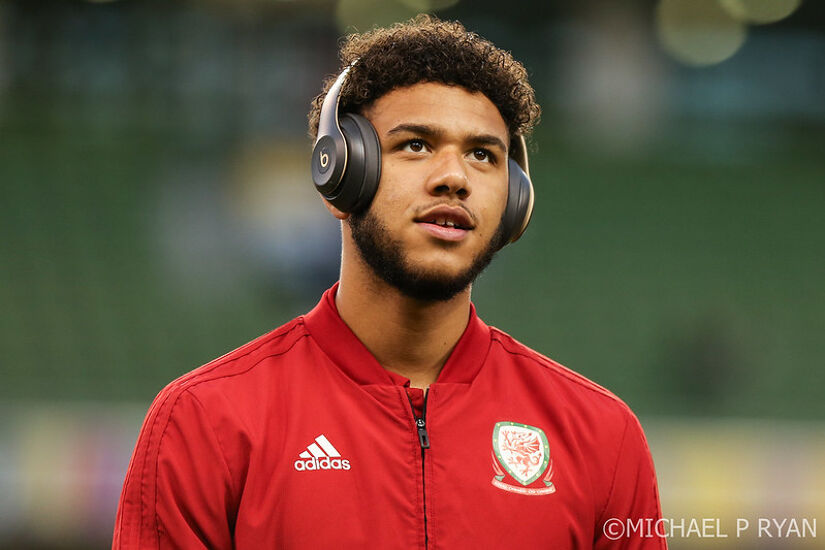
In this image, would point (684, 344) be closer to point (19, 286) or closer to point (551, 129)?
point (551, 129)

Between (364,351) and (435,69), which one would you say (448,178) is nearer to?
(435,69)

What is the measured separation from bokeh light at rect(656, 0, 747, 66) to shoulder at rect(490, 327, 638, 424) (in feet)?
23.8

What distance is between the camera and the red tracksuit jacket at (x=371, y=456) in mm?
1831

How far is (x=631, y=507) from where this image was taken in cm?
204

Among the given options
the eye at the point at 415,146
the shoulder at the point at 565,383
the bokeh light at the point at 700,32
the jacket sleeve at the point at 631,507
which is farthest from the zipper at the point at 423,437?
the bokeh light at the point at 700,32

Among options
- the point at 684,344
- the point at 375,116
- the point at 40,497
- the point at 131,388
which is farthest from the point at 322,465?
the point at 684,344

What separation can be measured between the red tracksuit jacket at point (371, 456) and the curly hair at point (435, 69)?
44 cm

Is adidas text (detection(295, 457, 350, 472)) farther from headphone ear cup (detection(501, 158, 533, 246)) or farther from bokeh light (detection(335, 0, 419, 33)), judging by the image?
bokeh light (detection(335, 0, 419, 33))

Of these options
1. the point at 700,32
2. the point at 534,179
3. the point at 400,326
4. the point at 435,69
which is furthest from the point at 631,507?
the point at 700,32

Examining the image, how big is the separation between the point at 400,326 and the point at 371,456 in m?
0.28

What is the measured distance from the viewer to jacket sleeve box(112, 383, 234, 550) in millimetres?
1813

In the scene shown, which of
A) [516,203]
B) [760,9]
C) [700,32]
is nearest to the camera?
[516,203]

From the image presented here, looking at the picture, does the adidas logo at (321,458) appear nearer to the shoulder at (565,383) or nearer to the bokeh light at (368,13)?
the shoulder at (565,383)

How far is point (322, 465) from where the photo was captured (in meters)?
1.89
